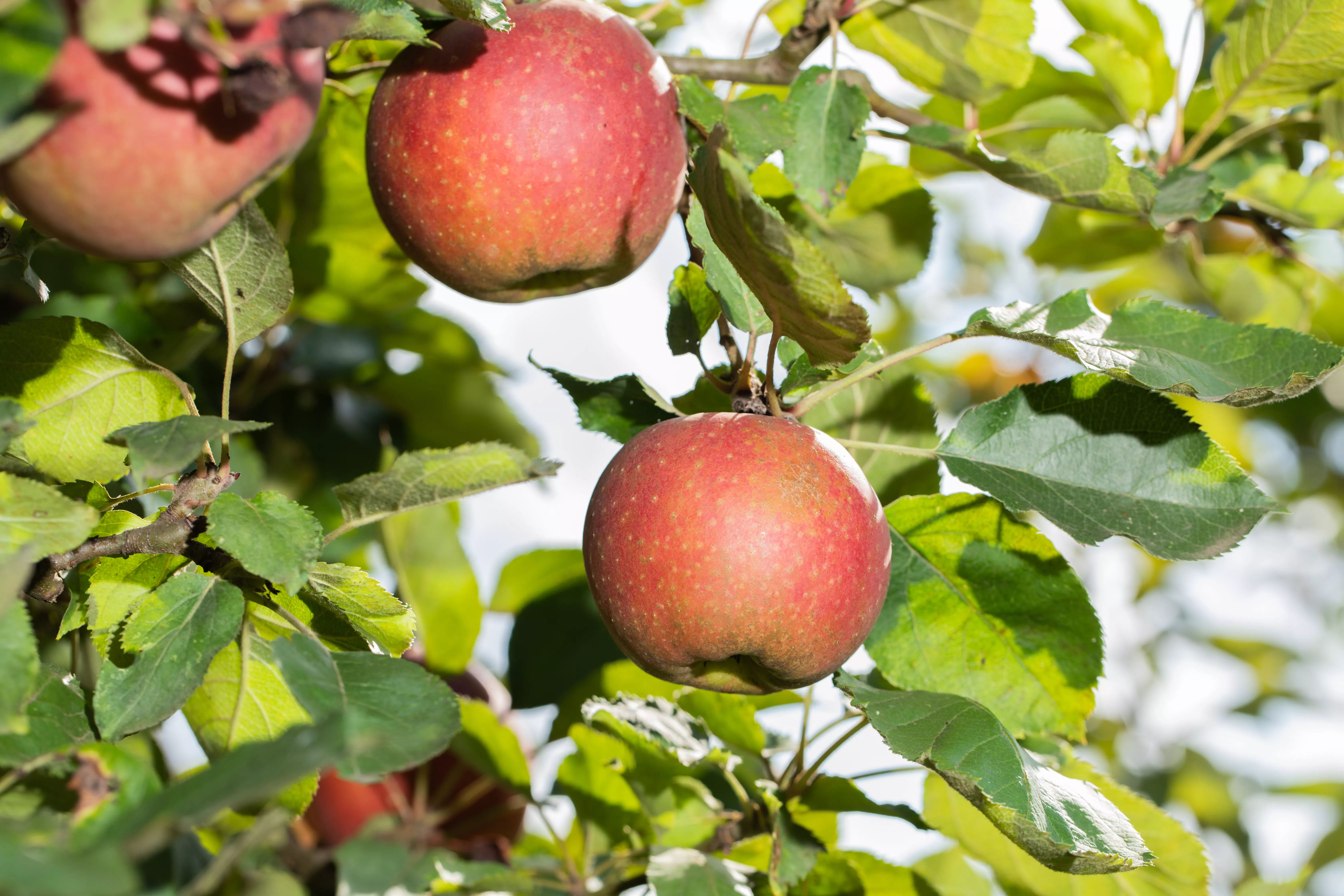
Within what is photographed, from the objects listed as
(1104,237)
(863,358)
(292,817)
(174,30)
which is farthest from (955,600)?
(1104,237)

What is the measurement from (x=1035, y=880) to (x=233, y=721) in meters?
0.83

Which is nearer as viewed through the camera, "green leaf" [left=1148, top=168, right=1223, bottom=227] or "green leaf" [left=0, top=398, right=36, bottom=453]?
"green leaf" [left=0, top=398, right=36, bottom=453]

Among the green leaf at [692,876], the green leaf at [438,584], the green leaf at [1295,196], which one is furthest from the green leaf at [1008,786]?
the green leaf at [1295,196]

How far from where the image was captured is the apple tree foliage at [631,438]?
57cm

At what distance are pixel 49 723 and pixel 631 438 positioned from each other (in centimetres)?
49

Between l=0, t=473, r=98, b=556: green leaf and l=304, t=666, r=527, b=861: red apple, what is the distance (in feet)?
2.80

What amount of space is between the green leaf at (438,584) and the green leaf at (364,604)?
1.62 ft

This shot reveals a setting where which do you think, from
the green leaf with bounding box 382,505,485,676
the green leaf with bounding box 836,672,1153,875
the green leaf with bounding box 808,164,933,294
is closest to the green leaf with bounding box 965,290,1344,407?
the green leaf with bounding box 836,672,1153,875

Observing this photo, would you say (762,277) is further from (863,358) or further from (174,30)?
(174,30)

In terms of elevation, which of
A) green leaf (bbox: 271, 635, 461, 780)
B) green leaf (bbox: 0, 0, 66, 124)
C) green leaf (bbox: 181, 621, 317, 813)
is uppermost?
green leaf (bbox: 0, 0, 66, 124)

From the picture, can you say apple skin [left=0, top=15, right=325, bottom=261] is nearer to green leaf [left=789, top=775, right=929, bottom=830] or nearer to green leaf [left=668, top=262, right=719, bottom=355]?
green leaf [left=668, top=262, right=719, bottom=355]

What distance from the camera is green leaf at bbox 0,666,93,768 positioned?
55 centimetres

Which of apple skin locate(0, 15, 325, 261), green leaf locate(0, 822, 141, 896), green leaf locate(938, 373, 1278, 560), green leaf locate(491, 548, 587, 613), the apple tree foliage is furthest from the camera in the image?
green leaf locate(491, 548, 587, 613)

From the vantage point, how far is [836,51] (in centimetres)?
A: 91
